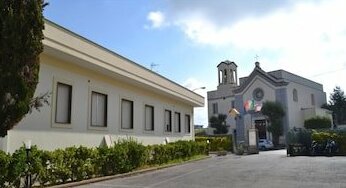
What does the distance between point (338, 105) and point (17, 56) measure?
6474cm

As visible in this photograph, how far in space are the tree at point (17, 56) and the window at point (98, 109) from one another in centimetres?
703

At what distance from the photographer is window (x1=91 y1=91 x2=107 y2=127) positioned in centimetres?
1917

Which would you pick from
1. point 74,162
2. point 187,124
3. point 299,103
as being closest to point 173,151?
point 187,124

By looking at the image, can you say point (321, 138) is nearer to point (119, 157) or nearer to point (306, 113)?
point (119, 157)

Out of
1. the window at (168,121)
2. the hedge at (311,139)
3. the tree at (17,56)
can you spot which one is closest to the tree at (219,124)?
the hedge at (311,139)

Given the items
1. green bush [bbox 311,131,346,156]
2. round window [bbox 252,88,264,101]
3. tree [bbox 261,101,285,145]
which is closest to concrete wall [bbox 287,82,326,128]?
tree [bbox 261,101,285,145]

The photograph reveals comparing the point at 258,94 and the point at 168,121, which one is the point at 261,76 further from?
the point at 168,121

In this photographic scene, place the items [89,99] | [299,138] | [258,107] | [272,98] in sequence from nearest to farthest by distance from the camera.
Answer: [89,99] → [299,138] → [258,107] → [272,98]

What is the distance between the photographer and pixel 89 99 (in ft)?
61.4

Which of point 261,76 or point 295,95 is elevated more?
point 261,76

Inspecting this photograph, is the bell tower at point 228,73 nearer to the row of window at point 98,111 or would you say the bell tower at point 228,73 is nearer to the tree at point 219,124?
the tree at point 219,124

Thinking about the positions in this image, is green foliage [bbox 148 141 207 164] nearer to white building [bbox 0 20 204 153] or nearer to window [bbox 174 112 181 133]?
white building [bbox 0 20 204 153]

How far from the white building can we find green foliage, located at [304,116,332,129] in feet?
97.9

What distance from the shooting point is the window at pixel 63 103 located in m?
16.6
